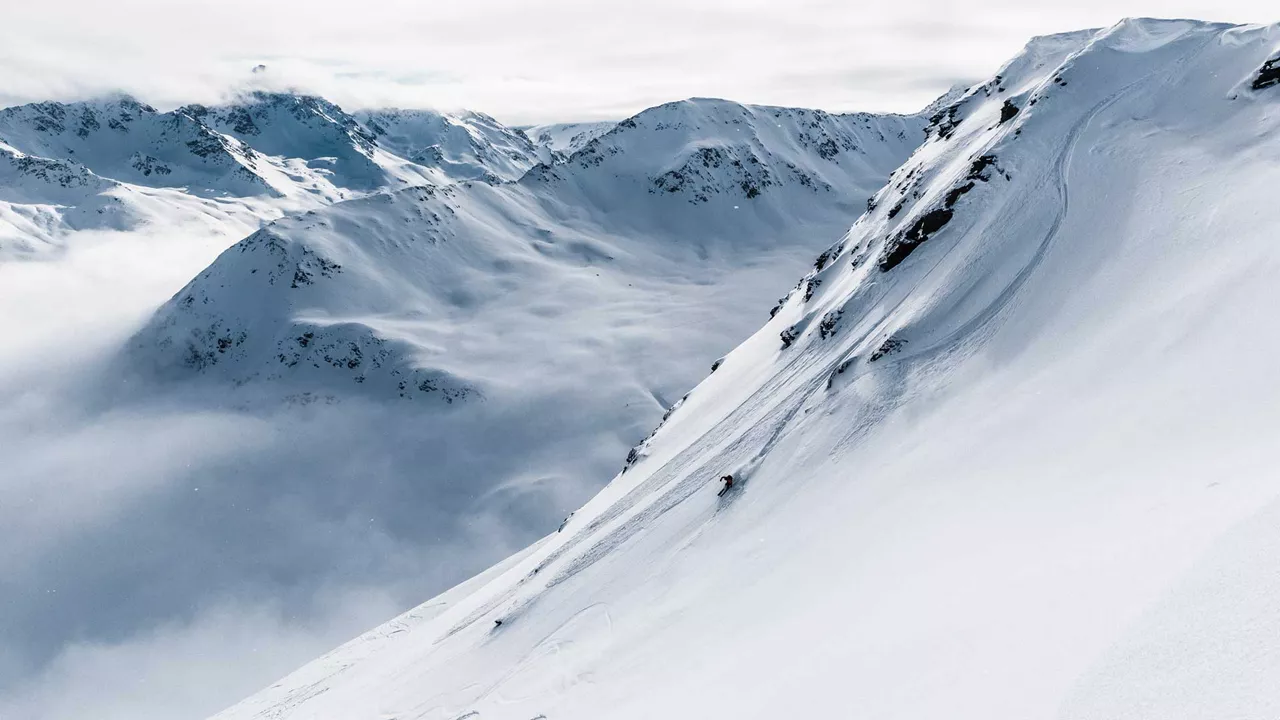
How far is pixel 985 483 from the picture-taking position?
12406 mm

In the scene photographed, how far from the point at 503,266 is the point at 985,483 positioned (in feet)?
333

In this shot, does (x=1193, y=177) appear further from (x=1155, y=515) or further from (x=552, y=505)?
(x=552, y=505)

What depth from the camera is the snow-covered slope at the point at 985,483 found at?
6.77 meters

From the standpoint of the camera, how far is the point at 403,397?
76.4 metres

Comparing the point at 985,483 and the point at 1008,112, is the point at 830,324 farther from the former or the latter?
the point at 985,483

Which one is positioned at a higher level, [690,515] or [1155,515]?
[690,515]

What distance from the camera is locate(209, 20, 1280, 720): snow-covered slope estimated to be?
6.77 metres

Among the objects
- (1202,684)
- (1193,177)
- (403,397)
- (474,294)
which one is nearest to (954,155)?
(1193,177)

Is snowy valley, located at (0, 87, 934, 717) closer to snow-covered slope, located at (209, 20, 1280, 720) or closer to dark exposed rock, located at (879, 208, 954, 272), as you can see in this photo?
snow-covered slope, located at (209, 20, 1280, 720)

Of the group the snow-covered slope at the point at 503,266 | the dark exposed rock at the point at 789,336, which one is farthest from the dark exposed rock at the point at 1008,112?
the snow-covered slope at the point at 503,266

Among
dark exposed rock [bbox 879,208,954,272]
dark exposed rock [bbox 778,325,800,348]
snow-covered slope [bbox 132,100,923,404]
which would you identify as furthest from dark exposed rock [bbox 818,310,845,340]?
snow-covered slope [bbox 132,100,923,404]

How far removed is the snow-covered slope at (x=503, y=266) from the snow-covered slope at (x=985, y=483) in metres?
51.2

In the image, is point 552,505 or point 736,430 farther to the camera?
point 552,505

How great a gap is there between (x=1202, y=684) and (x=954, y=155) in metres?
31.7
